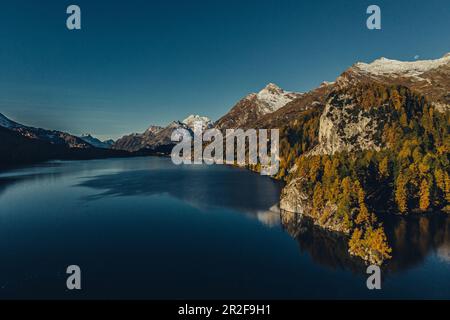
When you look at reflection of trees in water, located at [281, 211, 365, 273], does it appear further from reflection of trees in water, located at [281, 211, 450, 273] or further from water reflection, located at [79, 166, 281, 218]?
water reflection, located at [79, 166, 281, 218]

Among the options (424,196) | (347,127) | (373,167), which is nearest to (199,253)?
(373,167)

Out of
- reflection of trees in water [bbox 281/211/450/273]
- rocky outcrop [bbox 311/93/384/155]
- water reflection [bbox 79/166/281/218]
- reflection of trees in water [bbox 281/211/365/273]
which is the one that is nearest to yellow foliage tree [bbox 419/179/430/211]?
reflection of trees in water [bbox 281/211/450/273]

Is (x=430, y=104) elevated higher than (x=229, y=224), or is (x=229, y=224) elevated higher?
(x=430, y=104)

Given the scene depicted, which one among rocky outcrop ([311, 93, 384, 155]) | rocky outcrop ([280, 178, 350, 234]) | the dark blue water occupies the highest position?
rocky outcrop ([311, 93, 384, 155])

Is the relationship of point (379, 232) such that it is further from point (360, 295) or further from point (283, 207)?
point (283, 207)

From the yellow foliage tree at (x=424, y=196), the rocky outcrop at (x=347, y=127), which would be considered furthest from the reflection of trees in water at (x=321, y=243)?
the rocky outcrop at (x=347, y=127)
